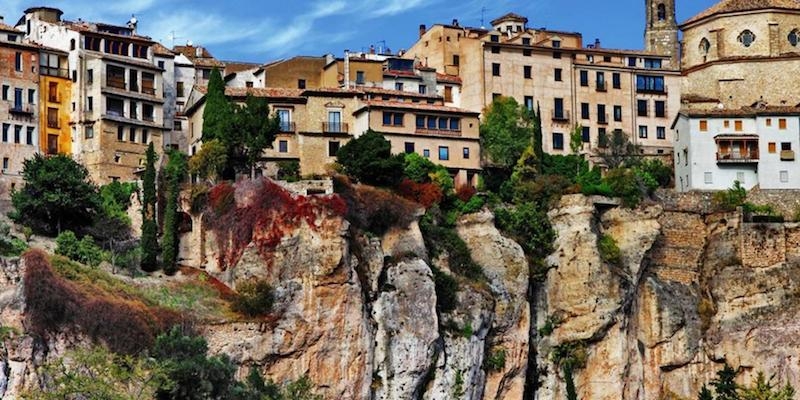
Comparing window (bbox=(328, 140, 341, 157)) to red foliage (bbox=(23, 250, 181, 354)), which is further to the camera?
window (bbox=(328, 140, 341, 157))

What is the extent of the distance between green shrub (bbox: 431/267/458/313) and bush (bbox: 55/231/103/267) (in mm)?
14832

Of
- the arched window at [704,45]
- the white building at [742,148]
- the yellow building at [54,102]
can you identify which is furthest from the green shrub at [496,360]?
the arched window at [704,45]

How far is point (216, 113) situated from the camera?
84750mm

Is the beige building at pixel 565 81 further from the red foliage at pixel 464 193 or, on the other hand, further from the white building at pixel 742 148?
the red foliage at pixel 464 193

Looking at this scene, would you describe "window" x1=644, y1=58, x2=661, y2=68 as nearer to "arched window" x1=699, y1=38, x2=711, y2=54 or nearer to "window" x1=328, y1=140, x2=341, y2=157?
"arched window" x1=699, y1=38, x2=711, y2=54

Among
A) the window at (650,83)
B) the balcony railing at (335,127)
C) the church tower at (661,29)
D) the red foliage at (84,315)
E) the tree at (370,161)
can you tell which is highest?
the church tower at (661,29)

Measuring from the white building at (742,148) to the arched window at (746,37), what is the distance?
9595 millimetres

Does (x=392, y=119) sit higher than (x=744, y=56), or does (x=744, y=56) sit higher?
(x=744, y=56)

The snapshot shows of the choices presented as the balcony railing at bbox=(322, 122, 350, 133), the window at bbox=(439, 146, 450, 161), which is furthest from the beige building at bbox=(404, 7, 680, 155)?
the balcony railing at bbox=(322, 122, 350, 133)

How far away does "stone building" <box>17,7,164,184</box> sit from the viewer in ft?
294

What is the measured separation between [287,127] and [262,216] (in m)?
12.0

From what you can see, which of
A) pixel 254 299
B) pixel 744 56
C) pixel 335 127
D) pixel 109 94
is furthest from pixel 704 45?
pixel 254 299

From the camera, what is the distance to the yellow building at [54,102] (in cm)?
8912

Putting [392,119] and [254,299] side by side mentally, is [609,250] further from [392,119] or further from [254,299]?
[254,299]
